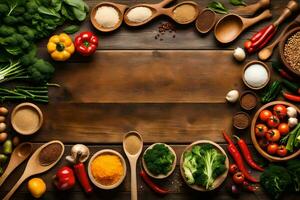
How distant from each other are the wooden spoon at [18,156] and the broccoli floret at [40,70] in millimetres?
462

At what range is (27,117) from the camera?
12.2 feet

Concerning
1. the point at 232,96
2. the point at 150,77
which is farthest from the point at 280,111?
the point at 150,77

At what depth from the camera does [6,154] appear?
3719 millimetres

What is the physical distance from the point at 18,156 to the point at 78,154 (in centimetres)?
43

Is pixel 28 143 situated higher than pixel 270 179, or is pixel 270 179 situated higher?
pixel 28 143

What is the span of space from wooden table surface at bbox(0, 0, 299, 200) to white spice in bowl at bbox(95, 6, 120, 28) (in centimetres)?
7

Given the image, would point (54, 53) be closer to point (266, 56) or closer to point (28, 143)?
point (28, 143)

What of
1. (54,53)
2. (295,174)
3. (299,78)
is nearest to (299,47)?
(299,78)

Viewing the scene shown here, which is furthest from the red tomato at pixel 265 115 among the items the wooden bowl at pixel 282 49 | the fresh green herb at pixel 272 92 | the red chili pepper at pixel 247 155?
the wooden bowl at pixel 282 49

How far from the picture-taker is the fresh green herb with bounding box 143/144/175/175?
3.55 metres

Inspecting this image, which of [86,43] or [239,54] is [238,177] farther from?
[86,43]

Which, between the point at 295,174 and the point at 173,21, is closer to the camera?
the point at 295,174

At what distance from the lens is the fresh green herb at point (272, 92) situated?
3.71 meters

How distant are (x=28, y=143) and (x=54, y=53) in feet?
2.15
